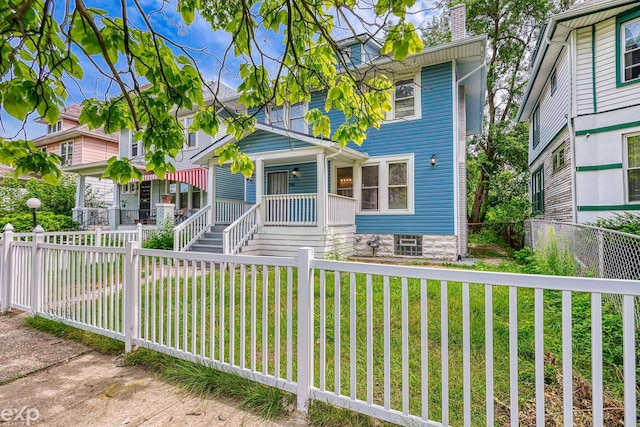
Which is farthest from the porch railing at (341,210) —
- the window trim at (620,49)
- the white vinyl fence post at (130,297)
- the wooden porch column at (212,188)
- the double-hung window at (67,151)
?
the double-hung window at (67,151)

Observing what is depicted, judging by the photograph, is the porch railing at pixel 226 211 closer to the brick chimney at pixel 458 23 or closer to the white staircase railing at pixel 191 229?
the white staircase railing at pixel 191 229

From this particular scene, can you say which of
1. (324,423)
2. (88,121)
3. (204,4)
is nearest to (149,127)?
(88,121)

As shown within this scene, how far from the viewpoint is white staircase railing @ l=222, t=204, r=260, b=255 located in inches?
331

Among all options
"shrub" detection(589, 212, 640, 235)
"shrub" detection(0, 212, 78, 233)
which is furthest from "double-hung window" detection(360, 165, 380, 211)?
"shrub" detection(0, 212, 78, 233)

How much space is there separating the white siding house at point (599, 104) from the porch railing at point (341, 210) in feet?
19.3

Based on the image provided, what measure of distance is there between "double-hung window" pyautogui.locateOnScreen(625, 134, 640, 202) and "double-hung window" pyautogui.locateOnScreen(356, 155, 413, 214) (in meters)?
5.00

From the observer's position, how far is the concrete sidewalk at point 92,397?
224cm

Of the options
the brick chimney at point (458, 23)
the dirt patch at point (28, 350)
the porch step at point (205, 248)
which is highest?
the brick chimney at point (458, 23)

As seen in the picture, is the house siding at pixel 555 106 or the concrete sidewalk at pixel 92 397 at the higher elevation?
the house siding at pixel 555 106

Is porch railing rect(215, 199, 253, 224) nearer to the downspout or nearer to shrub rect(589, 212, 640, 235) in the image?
shrub rect(589, 212, 640, 235)

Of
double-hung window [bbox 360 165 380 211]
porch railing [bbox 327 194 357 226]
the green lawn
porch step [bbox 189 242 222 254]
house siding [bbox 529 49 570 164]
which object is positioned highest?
house siding [bbox 529 49 570 164]

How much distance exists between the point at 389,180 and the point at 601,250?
618 cm

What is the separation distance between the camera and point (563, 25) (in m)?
8.13

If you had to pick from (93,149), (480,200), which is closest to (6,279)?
(93,149)
